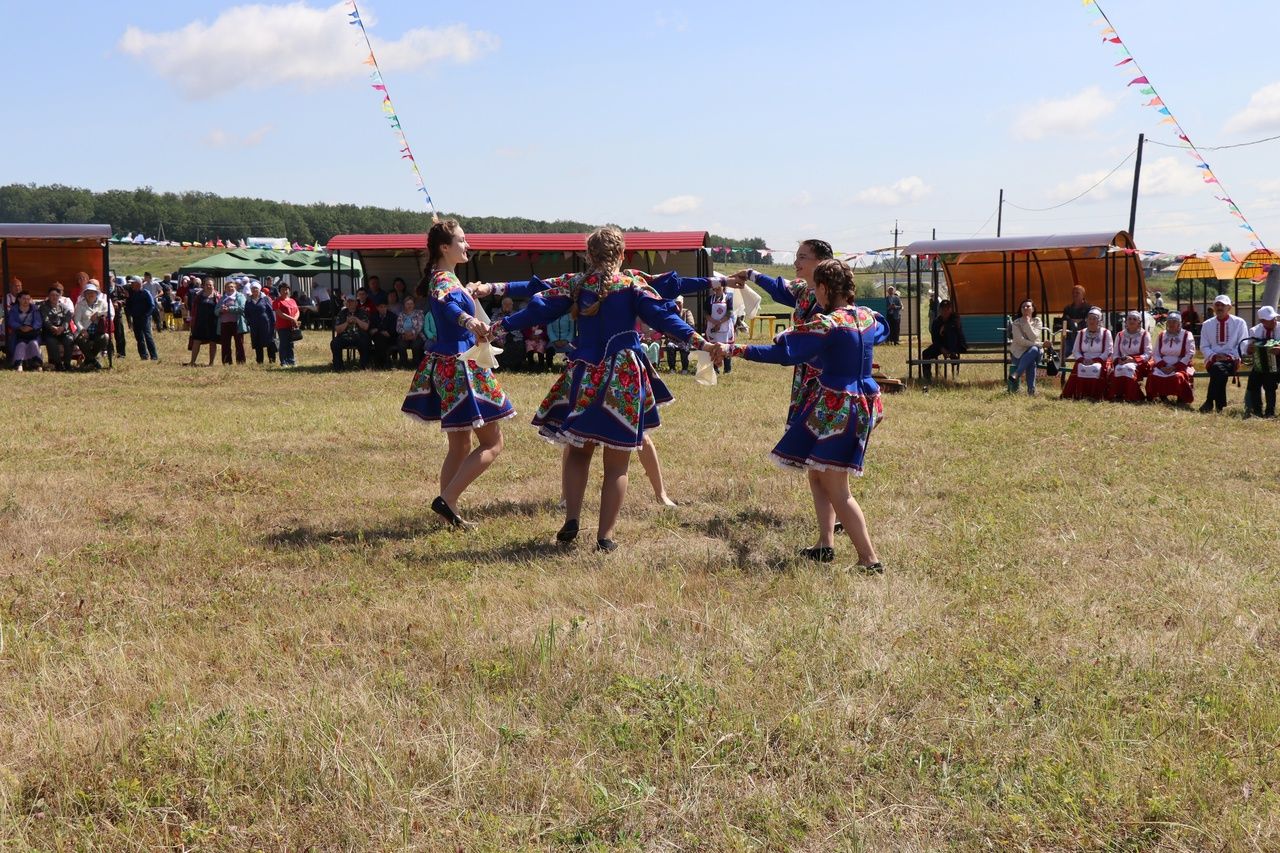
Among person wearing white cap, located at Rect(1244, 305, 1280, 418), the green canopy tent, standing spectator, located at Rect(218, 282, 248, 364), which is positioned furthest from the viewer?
the green canopy tent

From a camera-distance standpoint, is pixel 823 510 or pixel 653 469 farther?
pixel 653 469

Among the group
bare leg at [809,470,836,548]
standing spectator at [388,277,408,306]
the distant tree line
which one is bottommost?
bare leg at [809,470,836,548]

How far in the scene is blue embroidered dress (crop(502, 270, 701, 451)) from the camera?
6477 mm

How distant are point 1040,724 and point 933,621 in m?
1.18

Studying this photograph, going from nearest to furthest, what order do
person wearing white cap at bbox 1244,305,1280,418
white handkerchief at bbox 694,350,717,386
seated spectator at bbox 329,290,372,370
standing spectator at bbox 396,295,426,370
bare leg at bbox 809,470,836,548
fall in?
1. bare leg at bbox 809,470,836,548
2. white handkerchief at bbox 694,350,717,386
3. person wearing white cap at bbox 1244,305,1280,418
4. seated spectator at bbox 329,290,372,370
5. standing spectator at bbox 396,295,426,370

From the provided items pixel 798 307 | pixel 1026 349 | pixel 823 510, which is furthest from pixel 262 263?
pixel 823 510

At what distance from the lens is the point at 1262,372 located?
14438mm

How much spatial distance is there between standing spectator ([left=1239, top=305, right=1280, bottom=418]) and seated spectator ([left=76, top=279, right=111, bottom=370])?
1732cm

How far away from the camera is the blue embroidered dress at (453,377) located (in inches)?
275

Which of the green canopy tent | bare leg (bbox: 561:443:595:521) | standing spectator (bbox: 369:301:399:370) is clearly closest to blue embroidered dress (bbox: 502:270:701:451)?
bare leg (bbox: 561:443:595:521)

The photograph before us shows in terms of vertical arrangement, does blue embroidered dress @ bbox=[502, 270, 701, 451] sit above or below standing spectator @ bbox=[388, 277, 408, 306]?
below

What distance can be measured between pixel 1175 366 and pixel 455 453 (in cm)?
1176

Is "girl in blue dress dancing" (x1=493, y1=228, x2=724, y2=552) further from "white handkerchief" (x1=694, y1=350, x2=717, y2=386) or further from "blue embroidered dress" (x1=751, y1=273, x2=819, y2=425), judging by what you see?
"blue embroidered dress" (x1=751, y1=273, x2=819, y2=425)

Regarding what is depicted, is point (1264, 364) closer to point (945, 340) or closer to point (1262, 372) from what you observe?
point (1262, 372)
